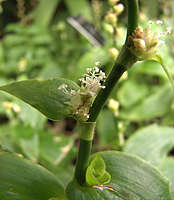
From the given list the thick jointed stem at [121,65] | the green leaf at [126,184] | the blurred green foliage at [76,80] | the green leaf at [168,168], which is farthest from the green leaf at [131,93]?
the thick jointed stem at [121,65]

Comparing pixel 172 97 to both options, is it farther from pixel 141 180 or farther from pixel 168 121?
pixel 141 180

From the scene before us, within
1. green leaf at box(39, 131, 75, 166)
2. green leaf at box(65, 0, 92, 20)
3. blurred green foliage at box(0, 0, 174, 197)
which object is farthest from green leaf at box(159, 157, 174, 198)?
green leaf at box(65, 0, 92, 20)

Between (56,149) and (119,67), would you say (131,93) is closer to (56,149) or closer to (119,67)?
(56,149)

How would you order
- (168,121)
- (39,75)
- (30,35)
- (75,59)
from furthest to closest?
(30,35) → (75,59) → (39,75) → (168,121)

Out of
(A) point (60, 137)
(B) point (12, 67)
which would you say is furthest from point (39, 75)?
(A) point (60, 137)

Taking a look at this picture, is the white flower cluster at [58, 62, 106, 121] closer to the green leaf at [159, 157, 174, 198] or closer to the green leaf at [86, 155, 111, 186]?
the green leaf at [86, 155, 111, 186]

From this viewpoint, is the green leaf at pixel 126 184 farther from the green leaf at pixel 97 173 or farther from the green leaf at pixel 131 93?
the green leaf at pixel 131 93

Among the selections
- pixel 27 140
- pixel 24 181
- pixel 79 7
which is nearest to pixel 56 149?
pixel 27 140
